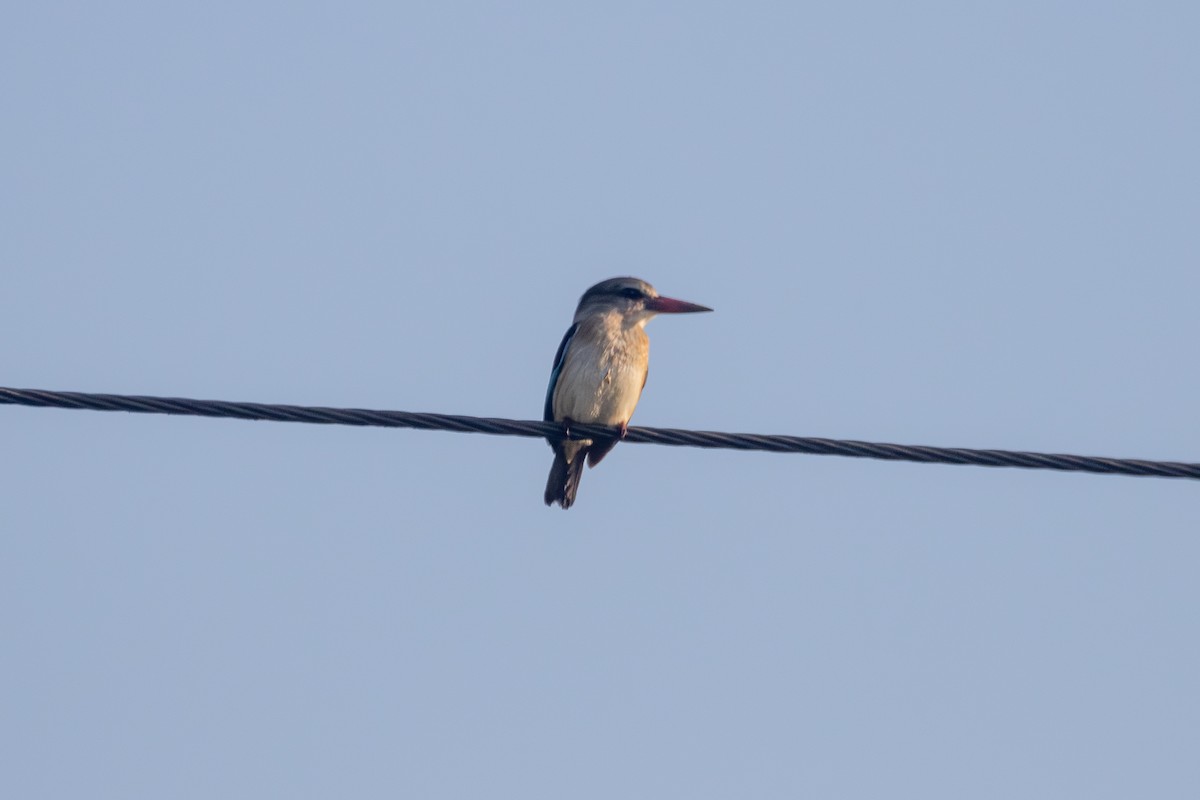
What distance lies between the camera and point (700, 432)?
6.08m

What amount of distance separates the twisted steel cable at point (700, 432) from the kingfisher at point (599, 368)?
294cm

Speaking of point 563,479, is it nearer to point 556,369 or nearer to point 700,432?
point 556,369

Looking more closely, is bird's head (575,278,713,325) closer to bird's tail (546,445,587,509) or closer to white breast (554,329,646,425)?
white breast (554,329,646,425)

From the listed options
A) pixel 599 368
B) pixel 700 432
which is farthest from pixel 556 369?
pixel 700 432

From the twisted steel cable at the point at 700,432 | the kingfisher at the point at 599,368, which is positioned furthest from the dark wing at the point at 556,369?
the twisted steel cable at the point at 700,432

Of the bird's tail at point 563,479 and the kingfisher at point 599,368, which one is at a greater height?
the kingfisher at point 599,368

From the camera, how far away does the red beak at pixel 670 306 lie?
9.59 metres

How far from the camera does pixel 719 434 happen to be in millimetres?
6027

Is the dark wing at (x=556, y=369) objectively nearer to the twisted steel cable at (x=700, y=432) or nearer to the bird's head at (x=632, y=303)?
the bird's head at (x=632, y=303)

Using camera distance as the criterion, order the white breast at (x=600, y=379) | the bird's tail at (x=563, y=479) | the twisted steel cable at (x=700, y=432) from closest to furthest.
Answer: the twisted steel cable at (x=700, y=432), the white breast at (x=600, y=379), the bird's tail at (x=563, y=479)

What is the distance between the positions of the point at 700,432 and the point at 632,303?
356 cm

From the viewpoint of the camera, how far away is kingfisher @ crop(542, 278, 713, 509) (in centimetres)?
902

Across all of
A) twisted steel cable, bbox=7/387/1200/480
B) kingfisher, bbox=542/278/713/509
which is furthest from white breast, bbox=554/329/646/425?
twisted steel cable, bbox=7/387/1200/480

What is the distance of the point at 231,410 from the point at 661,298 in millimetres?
4411
